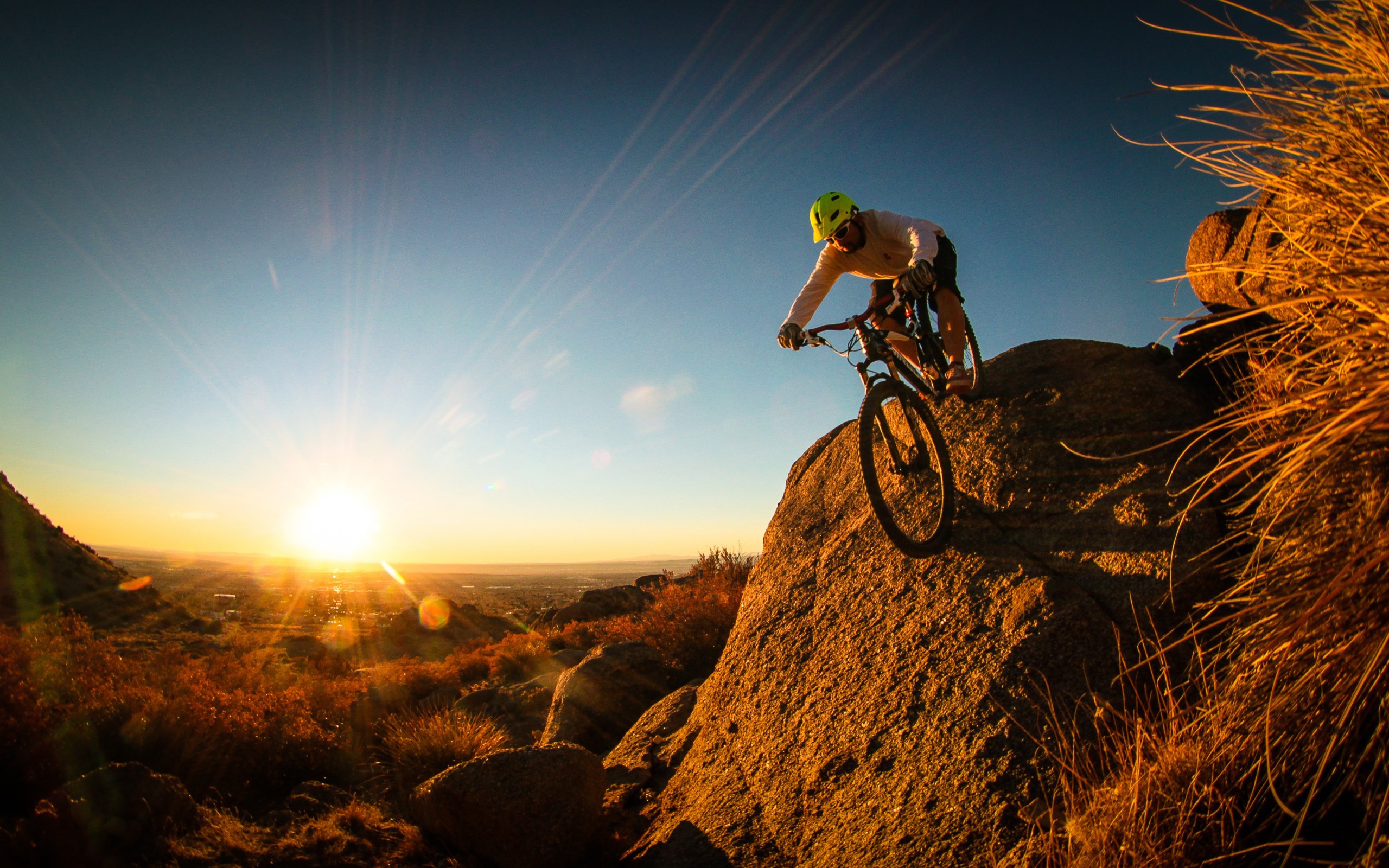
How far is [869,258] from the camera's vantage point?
5.05 meters

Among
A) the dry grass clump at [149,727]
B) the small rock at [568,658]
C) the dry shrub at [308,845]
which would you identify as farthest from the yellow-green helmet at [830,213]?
the small rock at [568,658]

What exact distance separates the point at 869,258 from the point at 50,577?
25857 millimetres

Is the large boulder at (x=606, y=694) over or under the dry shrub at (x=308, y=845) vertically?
over

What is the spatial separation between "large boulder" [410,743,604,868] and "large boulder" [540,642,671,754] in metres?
2.25

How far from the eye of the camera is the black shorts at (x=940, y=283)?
4.93m

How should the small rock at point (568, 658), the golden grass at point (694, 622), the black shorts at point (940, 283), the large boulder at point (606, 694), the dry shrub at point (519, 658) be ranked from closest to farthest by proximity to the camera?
the black shorts at point (940, 283) < the large boulder at point (606, 694) < the golden grass at point (694, 622) < the small rock at point (568, 658) < the dry shrub at point (519, 658)

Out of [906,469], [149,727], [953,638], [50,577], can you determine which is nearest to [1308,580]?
[953,638]

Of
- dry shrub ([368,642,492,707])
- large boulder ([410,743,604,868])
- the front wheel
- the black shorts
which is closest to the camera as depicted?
the front wheel

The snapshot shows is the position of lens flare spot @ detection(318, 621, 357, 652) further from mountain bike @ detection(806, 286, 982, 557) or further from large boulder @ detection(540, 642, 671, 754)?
mountain bike @ detection(806, 286, 982, 557)

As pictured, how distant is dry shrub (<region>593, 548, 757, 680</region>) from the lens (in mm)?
8438

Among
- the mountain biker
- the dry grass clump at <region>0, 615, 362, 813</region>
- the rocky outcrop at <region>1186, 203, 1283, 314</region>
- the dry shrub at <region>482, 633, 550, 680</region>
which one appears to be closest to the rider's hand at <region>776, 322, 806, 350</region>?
the mountain biker

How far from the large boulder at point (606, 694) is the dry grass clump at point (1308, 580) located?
18.5 feet

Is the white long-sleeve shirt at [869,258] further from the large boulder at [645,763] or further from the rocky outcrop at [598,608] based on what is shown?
the rocky outcrop at [598,608]

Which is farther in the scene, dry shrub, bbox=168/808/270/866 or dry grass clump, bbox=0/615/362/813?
dry grass clump, bbox=0/615/362/813
